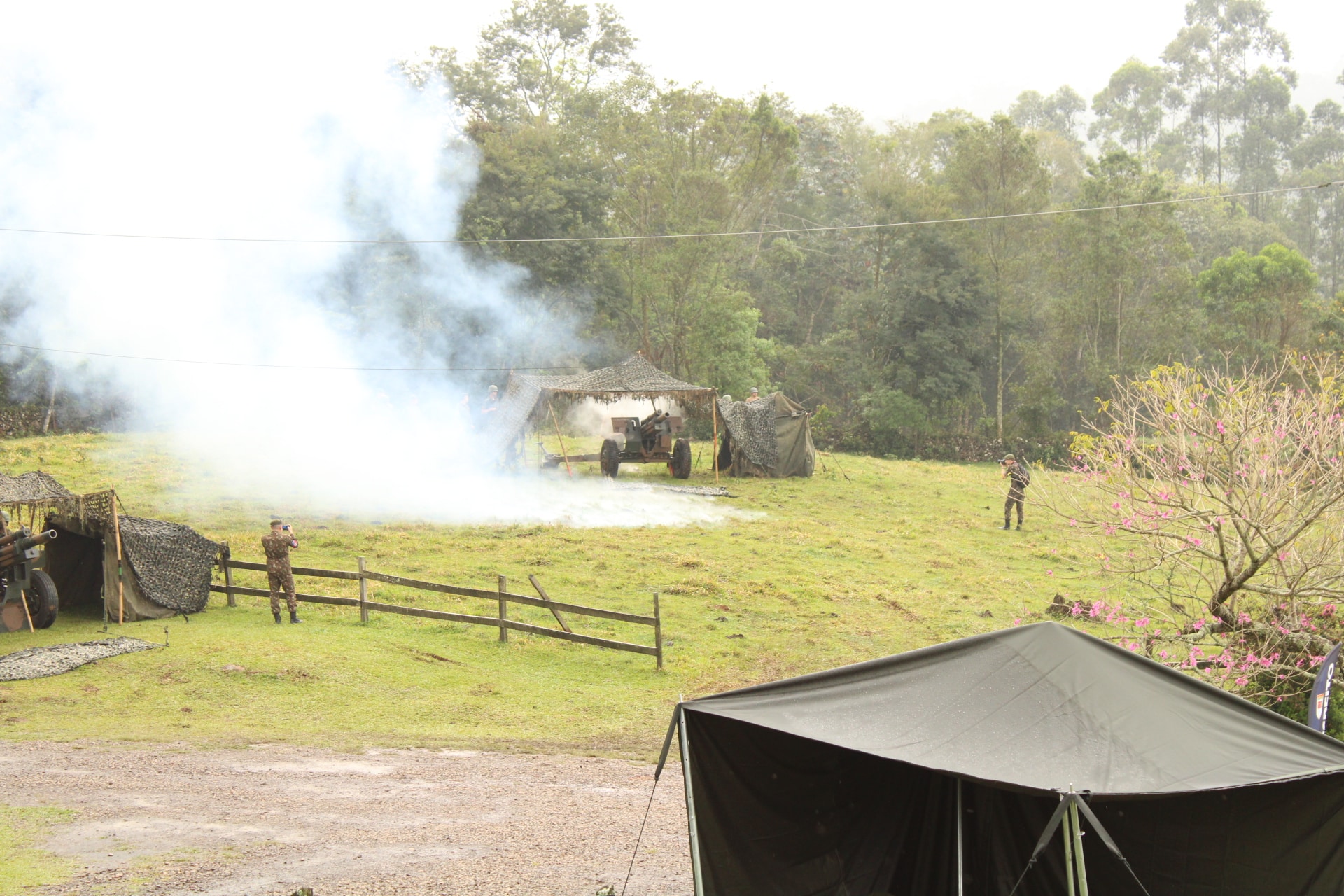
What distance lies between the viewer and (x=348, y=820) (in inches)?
393

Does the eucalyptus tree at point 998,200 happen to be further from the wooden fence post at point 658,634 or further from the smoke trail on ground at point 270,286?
the wooden fence post at point 658,634

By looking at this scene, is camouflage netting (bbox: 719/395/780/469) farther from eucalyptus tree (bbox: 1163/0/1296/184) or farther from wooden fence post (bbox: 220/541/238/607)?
eucalyptus tree (bbox: 1163/0/1296/184)

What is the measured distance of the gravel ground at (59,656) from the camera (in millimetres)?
14602

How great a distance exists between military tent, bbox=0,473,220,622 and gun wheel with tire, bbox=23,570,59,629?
29.2 inches

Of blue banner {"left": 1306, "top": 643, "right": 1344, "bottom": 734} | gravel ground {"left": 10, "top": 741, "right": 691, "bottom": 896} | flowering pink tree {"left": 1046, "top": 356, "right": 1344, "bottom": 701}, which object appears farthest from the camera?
flowering pink tree {"left": 1046, "top": 356, "right": 1344, "bottom": 701}

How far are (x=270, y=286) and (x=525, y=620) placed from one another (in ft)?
53.8

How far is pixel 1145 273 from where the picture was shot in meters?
50.3

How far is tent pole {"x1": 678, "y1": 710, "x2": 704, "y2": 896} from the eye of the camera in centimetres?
705

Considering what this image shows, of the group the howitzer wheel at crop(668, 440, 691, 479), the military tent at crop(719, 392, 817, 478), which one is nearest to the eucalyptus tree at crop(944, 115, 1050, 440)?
the military tent at crop(719, 392, 817, 478)

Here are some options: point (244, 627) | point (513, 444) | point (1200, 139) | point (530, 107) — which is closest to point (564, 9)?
point (530, 107)

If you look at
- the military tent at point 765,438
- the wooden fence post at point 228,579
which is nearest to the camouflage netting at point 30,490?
the wooden fence post at point 228,579

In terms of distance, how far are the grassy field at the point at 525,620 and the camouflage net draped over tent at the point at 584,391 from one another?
13.1 ft

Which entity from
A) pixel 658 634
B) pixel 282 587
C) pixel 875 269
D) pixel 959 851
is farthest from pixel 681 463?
pixel 875 269

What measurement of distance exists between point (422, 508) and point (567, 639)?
10.9 meters
